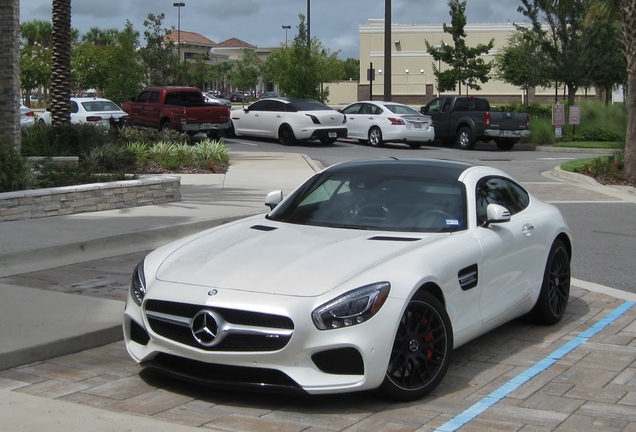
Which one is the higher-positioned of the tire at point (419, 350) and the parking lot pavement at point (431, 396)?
the tire at point (419, 350)

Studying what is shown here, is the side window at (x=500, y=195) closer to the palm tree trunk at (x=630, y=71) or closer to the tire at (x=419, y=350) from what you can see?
the tire at (x=419, y=350)

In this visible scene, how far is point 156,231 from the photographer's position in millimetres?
11367

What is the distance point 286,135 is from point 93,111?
258 inches

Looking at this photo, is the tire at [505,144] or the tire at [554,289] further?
the tire at [505,144]

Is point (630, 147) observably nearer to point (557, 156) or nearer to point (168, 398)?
point (557, 156)

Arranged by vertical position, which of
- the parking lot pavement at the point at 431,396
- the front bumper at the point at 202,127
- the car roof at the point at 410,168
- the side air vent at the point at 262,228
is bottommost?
the parking lot pavement at the point at 431,396

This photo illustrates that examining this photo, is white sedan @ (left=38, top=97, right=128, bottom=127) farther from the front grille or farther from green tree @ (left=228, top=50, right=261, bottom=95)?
green tree @ (left=228, top=50, right=261, bottom=95)

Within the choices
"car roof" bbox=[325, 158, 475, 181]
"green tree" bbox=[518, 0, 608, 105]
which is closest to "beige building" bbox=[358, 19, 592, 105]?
"green tree" bbox=[518, 0, 608, 105]

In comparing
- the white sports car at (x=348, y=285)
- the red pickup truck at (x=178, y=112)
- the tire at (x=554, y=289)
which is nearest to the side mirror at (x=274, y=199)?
the white sports car at (x=348, y=285)

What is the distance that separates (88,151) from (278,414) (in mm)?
13108

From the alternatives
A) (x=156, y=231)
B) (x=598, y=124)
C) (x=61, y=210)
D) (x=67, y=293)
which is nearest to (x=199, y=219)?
→ (x=156, y=231)

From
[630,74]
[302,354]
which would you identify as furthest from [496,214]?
[630,74]

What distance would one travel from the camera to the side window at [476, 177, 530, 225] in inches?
275

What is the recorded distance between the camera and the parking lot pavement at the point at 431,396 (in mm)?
5199
